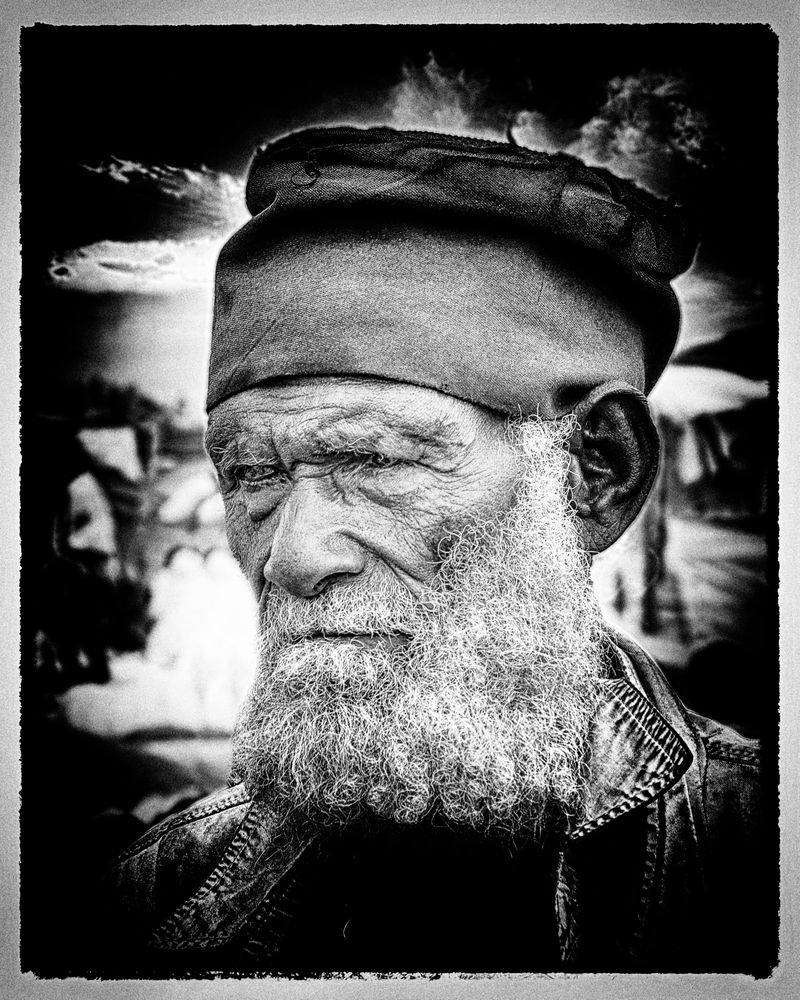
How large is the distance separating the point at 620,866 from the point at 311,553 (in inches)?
33.5

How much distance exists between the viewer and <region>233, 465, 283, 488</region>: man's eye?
1.69 meters

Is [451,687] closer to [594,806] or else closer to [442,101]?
[594,806]

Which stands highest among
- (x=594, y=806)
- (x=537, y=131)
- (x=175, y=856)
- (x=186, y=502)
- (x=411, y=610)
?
(x=537, y=131)

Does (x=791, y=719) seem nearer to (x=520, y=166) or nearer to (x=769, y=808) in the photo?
(x=769, y=808)

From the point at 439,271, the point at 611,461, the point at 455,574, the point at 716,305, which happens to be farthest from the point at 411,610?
the point at 716,305

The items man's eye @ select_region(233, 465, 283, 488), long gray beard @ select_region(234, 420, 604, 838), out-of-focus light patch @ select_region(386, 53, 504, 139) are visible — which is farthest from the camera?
out-of-focus light patch @ select_region(386, 53, 504, 139)

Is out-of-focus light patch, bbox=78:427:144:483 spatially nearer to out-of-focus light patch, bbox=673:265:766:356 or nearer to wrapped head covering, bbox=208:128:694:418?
wrapped head covering, bbox=208:128:694:418

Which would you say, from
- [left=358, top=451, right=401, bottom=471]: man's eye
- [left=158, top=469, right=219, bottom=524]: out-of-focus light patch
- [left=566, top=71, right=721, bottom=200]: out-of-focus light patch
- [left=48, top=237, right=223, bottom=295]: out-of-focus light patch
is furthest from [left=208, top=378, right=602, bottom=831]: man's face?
[left=566, top=71, right=721, bottom=200]: out-of-focus light patch

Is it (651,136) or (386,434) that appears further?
(651,136)

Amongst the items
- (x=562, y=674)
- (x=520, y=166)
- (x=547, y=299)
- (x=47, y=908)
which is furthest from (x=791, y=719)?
(x=47, y=908)

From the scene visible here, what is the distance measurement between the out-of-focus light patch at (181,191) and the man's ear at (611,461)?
837mm

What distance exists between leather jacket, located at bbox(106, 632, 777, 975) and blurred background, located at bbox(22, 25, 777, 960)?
0.25 feet

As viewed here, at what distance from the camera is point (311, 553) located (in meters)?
1.58

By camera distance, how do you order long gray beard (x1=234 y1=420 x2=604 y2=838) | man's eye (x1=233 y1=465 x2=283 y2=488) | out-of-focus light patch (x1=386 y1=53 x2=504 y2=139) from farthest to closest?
out-of-focus light patch (x1=386 y1=53 x2=504 y2=139)
man's eye (x1=233 y1=465 x2=283 y2=488)
long gray beard (x1=234 y1=420 x2=604 y2=838)
